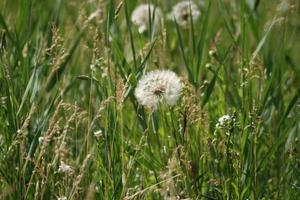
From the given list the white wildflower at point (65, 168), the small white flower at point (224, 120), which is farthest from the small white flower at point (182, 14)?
the white wildflower at point (65, 168)

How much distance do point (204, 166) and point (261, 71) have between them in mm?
494

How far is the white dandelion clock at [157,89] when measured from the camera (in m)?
2.77

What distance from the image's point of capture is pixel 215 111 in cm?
323

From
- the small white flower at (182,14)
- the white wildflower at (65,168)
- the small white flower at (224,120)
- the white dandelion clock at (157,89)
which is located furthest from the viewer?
the small white flower at (182,14)

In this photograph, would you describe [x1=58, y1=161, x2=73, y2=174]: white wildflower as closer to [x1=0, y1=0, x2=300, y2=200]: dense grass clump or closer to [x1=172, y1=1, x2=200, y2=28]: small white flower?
[x1=0, y1=0, x2=300, y2=200]: dense grass clump

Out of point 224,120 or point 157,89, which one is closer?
point 224,120

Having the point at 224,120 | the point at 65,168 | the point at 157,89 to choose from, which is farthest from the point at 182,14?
the point at 65,168

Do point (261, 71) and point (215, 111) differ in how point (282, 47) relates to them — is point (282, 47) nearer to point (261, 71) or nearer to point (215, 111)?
point (261, 71)

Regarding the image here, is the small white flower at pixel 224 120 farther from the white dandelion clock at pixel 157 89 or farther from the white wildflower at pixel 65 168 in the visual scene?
the white wildflower at pixel 65 168

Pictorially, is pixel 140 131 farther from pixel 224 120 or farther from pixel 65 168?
pixel 65 168

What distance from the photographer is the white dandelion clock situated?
9.09ft

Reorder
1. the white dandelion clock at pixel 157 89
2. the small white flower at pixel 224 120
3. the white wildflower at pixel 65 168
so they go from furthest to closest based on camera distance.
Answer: the white dandelion clock at pixel 157 89
the small white flower at pixel 224 120
the white wildflower at pixel 65 168

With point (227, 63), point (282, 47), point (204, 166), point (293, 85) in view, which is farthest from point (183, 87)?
point (293, 85)

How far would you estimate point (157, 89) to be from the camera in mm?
2787
